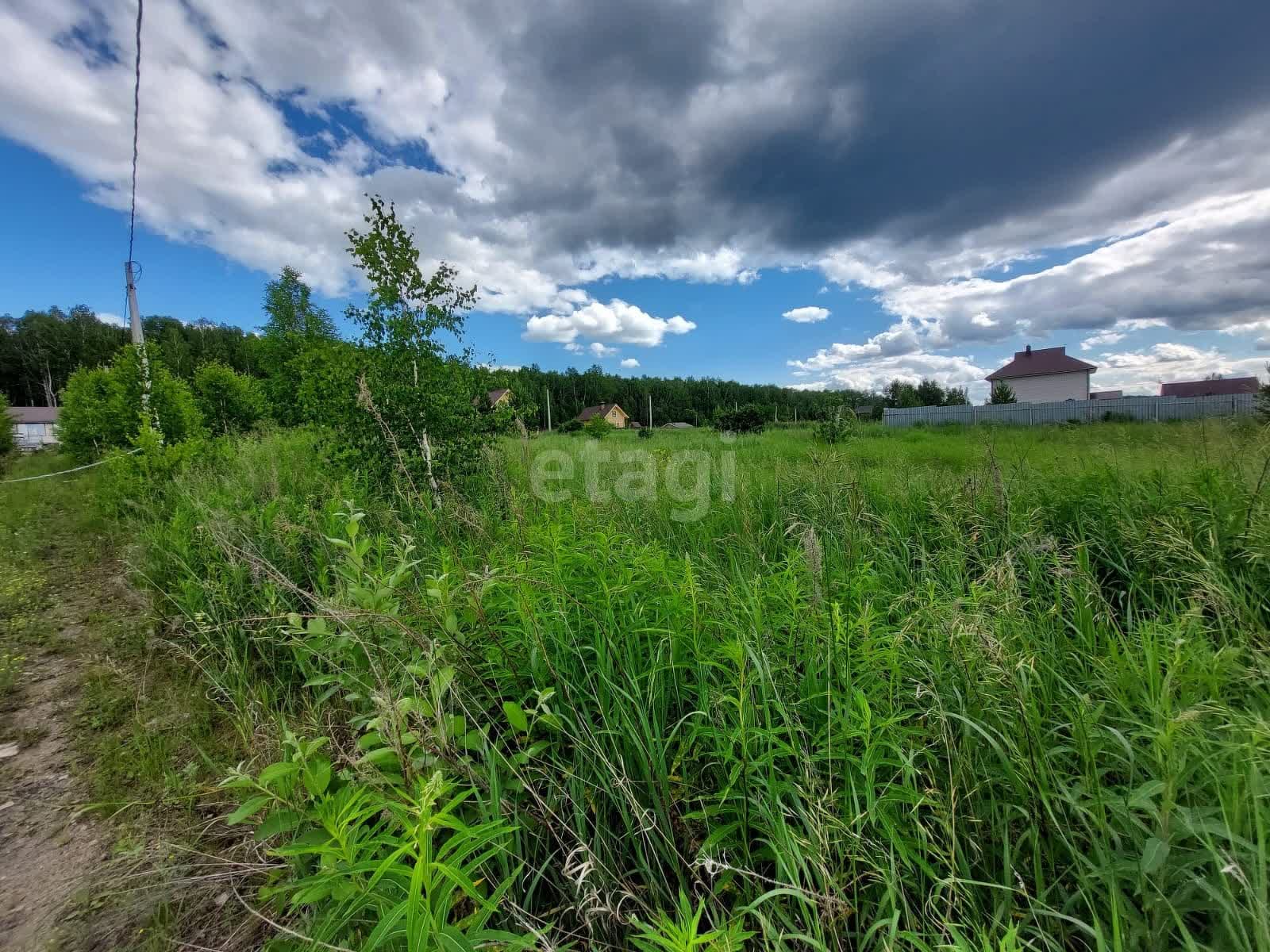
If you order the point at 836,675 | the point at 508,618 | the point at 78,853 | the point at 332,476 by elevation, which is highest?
the point at 332,476

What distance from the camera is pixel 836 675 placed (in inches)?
65.6

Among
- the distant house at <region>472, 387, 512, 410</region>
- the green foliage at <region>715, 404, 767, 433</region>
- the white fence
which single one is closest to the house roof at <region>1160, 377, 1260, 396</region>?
the white fence

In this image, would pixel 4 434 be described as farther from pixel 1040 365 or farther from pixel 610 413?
pixel 1040 365

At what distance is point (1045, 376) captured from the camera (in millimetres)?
42594

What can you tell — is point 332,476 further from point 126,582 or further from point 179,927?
point 179,927

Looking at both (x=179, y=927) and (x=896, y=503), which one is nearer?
(x=179, y=927)

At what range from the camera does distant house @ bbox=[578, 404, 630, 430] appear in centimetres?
6451

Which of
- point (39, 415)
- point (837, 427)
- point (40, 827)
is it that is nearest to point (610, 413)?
point (837, 427)

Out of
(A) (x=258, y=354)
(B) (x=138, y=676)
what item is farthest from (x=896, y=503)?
(A) (x=258, y=354)

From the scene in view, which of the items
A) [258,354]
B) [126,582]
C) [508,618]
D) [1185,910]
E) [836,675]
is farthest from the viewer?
[258,354]

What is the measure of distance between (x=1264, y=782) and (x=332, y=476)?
22.8 ft

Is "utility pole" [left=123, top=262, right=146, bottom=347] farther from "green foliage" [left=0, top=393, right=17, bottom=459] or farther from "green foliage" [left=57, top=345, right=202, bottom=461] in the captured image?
"green foliage" [left=0, top=393, right=17, bottom=459]

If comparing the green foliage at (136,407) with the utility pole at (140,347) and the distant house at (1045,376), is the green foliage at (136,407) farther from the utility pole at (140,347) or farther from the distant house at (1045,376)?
the distant house at (1045,376)

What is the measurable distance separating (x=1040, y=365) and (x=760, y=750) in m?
56.9
